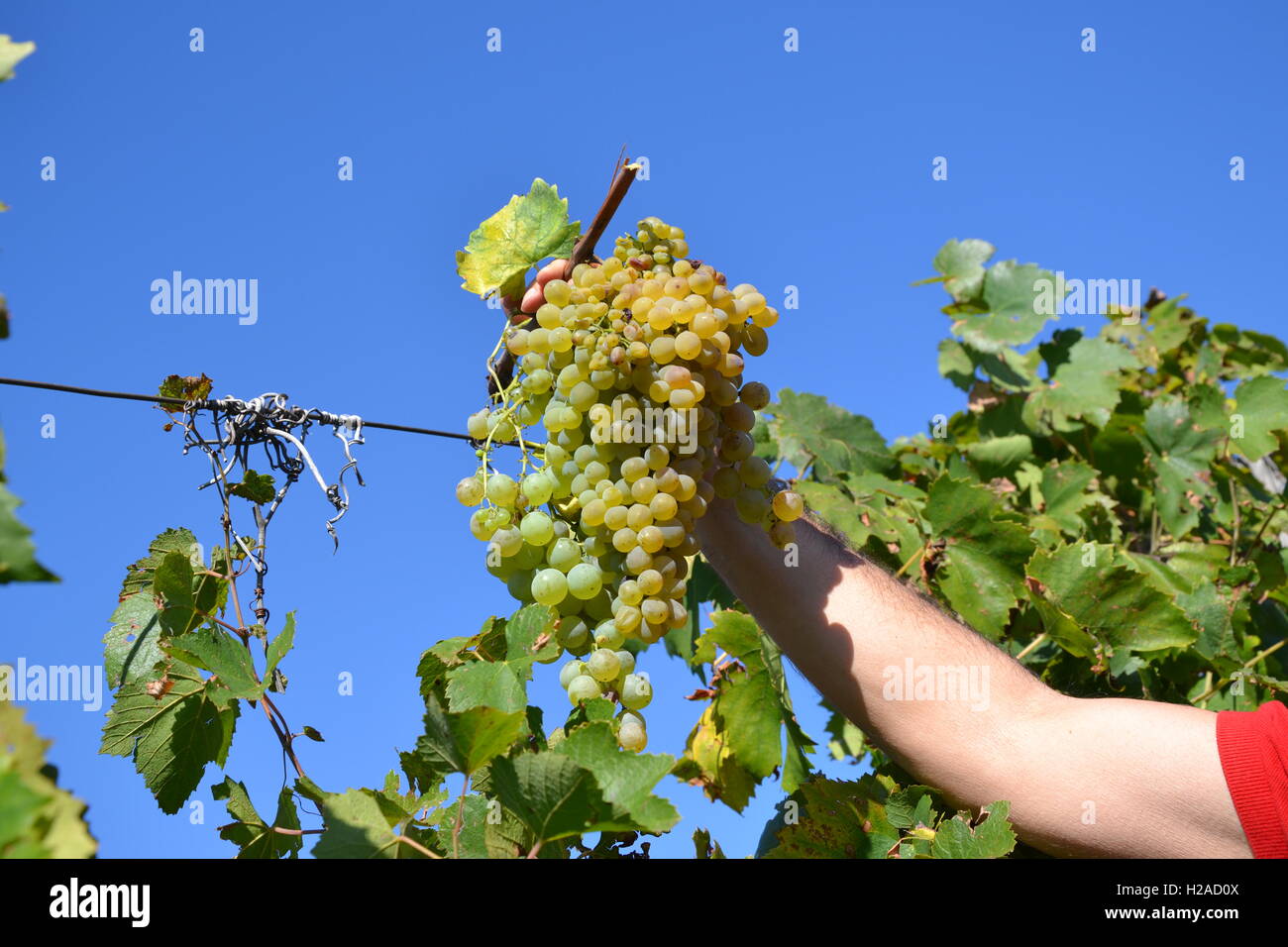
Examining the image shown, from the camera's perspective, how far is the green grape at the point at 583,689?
3.69ft

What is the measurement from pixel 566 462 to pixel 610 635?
219 millimetres

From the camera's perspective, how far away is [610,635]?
1.11m

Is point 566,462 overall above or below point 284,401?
below

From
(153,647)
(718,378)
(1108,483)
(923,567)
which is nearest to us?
(718,378)

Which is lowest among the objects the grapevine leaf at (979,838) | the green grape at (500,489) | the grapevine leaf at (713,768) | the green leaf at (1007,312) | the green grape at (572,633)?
the grapevine leaf at (713,768)

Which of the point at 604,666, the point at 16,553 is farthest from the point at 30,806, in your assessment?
the point at 604,666

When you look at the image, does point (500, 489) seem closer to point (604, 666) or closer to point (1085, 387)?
point (604, 666)

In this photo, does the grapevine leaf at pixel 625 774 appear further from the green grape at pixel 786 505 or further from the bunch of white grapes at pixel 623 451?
the green grape at pixel 786 505

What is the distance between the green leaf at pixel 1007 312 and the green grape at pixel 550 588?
7.13ft

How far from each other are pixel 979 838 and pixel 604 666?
21.6 inches

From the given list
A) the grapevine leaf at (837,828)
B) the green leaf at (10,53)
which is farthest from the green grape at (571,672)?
the green leaf at (10,53)
